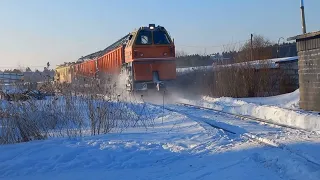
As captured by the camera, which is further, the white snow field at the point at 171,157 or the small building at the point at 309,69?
the small building at the point at 309,69

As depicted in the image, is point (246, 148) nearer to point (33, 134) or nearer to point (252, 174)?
point (252, 174)

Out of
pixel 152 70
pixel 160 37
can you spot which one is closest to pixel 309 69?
pixel 152 70

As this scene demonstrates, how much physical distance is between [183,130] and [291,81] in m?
14.6

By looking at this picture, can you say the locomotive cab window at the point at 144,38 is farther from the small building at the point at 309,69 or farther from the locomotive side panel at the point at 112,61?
the small building at the point at 309,69

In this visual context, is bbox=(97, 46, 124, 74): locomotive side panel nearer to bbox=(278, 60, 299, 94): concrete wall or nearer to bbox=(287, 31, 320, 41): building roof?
bbox=(278, 60, 299, 94): concrete wall

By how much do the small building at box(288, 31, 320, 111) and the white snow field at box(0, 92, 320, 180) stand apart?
17.9 ft

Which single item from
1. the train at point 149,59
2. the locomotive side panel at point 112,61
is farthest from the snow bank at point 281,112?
the locomotive side panel at point 112,61

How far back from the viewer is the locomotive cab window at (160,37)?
68.5 ft

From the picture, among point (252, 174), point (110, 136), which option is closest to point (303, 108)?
point (110, 136)

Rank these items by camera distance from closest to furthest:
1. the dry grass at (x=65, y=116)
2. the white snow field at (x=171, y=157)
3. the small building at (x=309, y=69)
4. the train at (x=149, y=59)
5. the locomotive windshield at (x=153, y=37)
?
the white snow field at (x=171, y=157), the dry grass at (x=65, y=116), the small building at (x=309, y=69), the train at (x=149, y=59), the locomotive windshield at (x=153, y=37)

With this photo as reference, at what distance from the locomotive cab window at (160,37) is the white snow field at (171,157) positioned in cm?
1193

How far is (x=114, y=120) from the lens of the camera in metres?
11.5

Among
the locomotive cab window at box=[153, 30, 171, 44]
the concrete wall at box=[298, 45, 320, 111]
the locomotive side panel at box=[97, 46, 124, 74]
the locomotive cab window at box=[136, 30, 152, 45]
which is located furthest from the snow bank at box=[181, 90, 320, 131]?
the locomotive side panel at box=[97, 46, 124, 74]

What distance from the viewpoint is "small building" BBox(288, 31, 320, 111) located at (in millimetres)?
13906
